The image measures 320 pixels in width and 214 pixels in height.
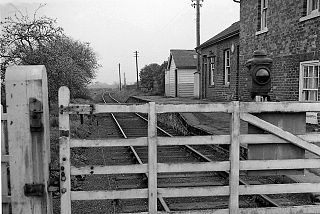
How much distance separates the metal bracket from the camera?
3.74 meters

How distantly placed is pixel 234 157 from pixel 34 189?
231 cm

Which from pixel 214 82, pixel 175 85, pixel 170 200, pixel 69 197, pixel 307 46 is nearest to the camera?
pixel 69 197

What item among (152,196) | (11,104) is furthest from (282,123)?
(11,104)

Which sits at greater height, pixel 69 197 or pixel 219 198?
pixel 69 197

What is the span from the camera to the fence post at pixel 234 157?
4086mm

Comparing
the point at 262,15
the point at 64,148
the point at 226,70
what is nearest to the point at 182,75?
the point at 226,70

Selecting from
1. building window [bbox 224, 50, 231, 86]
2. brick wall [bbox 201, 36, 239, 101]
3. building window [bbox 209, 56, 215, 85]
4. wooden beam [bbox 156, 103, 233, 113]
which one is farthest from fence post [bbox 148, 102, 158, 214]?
building window [bbox 209, 56, 215, 85]

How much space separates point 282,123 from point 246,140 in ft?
1.98

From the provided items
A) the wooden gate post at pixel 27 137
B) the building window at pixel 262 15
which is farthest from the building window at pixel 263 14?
the wooden gate post at pixel 27 137

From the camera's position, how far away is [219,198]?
232 inches

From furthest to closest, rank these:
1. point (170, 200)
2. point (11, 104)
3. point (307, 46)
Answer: point (307, 46)
point (170, 200)
point (11, 104)

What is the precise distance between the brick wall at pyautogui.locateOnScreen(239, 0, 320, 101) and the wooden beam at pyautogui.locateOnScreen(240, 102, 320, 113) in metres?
8.30

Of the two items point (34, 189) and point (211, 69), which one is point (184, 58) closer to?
point (211, 69)

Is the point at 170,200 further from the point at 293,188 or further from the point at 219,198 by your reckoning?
the point at 293,188
